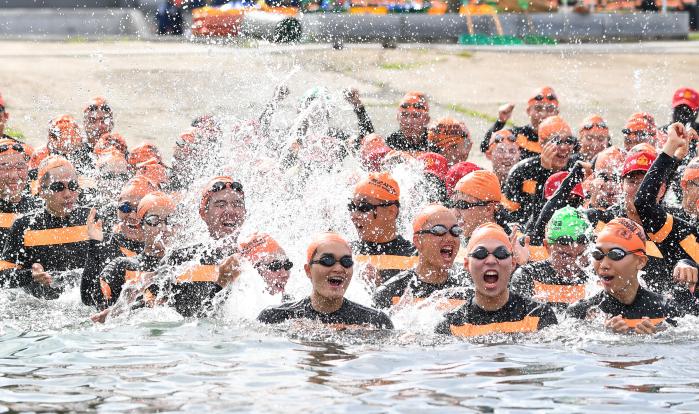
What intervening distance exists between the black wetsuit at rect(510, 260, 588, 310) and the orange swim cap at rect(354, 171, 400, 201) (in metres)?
1.15

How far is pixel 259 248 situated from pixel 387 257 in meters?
1.02

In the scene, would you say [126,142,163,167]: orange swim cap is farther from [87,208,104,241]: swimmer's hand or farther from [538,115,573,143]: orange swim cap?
[538,115,573,143]: orange swim cap

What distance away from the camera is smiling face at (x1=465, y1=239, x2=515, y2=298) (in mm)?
8039

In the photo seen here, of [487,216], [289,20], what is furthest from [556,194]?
[289,20]

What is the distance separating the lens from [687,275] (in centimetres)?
893

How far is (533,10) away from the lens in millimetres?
26953

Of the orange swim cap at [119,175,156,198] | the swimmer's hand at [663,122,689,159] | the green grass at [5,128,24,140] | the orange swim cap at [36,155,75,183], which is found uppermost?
the green grass at [5,128,24,140]

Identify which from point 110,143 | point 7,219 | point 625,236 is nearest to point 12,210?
point 7,219

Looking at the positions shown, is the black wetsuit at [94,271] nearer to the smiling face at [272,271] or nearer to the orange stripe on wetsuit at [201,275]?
the orange stripe on wetsuit at [201,275]

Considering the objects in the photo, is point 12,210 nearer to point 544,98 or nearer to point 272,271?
point 272,271

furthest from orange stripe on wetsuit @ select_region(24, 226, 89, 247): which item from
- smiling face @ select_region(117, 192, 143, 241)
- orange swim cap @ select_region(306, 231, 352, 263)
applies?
orange swim cap @ select_region(306, 231, 352, 263)

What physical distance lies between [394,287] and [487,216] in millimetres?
1236

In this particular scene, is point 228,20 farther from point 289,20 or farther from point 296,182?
point 296,182

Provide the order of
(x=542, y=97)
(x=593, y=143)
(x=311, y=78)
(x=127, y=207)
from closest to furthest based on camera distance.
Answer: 1. (x=127, y=207)
2. (x=593, y=143)
3. (x=542, y=97)
4. (x=311, y=78)
